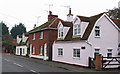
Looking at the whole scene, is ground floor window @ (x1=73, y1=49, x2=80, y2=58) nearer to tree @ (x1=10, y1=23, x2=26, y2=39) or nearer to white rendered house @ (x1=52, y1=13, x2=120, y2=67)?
white rendered house @ (x1=52, y1=13, x2=120, y2=67)

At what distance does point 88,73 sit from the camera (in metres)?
15.1

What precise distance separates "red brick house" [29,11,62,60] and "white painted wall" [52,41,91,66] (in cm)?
Answer: 174

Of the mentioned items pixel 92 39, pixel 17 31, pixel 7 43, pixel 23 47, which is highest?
pixel 17 31

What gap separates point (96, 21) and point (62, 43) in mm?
6981

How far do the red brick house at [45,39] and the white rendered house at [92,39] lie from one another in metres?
6.31

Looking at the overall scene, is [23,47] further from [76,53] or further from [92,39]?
[92,39]

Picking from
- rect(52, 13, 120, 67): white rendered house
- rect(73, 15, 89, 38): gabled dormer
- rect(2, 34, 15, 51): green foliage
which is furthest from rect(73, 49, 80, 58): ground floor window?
rect(2, 34, 15, 51): green foliage

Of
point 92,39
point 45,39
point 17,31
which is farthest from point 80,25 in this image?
point 17,31

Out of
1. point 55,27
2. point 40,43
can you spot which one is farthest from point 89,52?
point 40,43

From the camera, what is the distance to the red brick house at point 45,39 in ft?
93.9

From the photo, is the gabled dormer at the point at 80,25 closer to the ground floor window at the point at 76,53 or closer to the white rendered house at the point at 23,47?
the ground floor window at the point at 76,53

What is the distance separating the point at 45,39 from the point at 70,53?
8.50 meters

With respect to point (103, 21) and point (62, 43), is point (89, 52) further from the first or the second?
point (62, 43)

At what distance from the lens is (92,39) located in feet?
64.6
